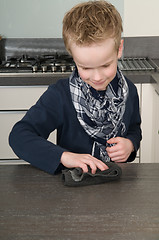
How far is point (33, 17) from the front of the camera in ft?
9.65

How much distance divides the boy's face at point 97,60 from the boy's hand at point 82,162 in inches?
8.9

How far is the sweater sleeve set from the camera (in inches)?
46.8

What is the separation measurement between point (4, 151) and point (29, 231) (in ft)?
5.94

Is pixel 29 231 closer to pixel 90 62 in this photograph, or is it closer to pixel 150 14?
pixel 90 62

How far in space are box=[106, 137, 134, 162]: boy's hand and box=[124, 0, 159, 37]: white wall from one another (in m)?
1.60

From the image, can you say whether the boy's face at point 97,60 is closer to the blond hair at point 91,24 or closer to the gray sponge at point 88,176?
the blond hair at point 91,24

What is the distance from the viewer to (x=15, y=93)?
2.43 metres

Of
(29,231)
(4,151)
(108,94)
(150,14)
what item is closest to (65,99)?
(108,94)

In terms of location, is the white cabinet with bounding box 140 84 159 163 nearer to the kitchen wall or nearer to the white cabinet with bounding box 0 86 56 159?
the white cabinet with bounding box 0 86 56 159

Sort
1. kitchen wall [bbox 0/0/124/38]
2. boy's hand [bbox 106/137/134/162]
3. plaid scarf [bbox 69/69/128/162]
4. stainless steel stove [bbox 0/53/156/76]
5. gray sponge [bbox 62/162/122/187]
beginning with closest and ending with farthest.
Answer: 1. gray sponge [bbox 62/162/122/187]
2. boy's hand [bbox 106/137/134/162]
3. plaid scarf [bbox 69/69/128/162]
4. stainless steel stove [bbox 0/53/156/76]
5. kitchen wall [bbox 0/0/124/38]

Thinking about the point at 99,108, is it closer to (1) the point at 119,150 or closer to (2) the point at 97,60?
(1) the point at 119,150

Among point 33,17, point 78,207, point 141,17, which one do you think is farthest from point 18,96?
point 78,207

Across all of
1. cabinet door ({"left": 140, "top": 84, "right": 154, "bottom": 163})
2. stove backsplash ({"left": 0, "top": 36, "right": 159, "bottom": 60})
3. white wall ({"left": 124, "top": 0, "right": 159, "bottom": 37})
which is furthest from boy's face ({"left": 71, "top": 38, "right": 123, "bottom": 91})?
stove backsplash ({"left": 0, "top": 36, "right": 159, "bottom": 60})

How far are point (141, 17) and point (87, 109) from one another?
1.54 metres
